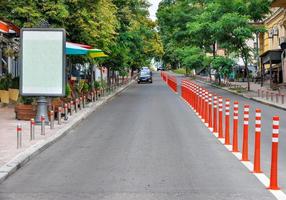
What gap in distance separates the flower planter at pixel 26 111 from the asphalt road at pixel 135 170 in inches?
119

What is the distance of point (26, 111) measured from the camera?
2075cm

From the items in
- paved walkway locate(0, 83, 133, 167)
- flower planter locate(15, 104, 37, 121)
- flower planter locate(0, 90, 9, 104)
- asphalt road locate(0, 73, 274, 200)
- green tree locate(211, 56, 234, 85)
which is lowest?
asphalt road locate(0, 73, 274, 200)

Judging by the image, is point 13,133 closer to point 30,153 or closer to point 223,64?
point 30,153

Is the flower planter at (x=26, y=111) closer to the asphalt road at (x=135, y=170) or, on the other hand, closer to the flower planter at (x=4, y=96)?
the asphalt road at (x=135, y=170)

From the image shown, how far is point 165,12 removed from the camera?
3878 inches

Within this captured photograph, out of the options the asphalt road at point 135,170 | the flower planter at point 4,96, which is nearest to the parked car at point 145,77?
the flower planter at point 4,96

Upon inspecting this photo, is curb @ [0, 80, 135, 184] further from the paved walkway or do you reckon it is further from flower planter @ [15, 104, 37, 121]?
flower planter @ [15, 104, 37, 121]

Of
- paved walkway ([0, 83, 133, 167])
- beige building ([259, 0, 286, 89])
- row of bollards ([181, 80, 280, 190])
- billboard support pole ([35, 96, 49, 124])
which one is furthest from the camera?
beige building ([259, 0, 286, 89])

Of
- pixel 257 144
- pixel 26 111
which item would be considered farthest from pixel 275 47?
pixel 257 144

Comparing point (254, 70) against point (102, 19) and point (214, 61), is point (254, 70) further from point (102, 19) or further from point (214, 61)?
point (102, 19)

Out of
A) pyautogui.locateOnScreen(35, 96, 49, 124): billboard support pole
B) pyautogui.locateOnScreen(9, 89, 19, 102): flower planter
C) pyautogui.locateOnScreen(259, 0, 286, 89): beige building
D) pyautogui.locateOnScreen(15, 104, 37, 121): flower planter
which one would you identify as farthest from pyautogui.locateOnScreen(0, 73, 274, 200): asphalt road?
pyautogui.locateOnScreen(259, 0, 286, 89): beige building

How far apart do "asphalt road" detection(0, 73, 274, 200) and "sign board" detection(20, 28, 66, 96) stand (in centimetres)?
213

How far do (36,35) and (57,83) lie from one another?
1.65 m

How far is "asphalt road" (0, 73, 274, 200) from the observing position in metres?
8.77
